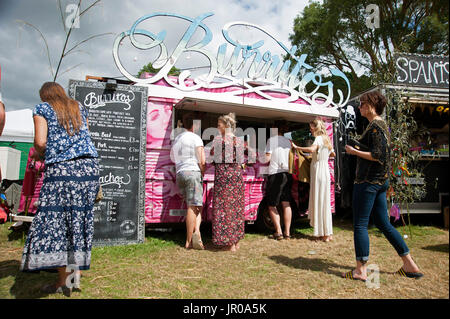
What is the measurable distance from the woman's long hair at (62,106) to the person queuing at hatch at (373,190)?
8.29 feet

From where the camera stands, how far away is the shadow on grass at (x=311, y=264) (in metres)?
3.18

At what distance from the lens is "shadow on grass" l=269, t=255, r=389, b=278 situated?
3.18 metres

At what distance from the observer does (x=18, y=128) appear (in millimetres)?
11898

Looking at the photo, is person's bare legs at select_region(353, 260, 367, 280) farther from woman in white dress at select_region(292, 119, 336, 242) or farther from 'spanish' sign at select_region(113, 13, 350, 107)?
'spanish' sign at select_region(113, 13, 350, 107)

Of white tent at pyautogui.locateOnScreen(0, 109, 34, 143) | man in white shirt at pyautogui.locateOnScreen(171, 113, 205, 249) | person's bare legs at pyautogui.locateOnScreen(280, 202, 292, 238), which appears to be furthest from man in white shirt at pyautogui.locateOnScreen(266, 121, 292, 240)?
white tent at pyautogui.locateOnScreen(0, 109, 34, 143)

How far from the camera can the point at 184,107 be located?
4730 millimetres

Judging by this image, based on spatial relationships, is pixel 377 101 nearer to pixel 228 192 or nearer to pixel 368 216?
pixel 368 216

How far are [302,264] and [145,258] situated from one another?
1897 millimetres

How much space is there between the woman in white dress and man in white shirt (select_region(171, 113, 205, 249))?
171 cm

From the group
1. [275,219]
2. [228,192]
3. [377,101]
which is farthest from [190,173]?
[377,101]

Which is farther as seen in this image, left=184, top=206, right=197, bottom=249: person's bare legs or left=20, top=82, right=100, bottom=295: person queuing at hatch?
left=184, top=206, right=197, bottom=249: person's bare legs

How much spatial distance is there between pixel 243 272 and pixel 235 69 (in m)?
3.55
